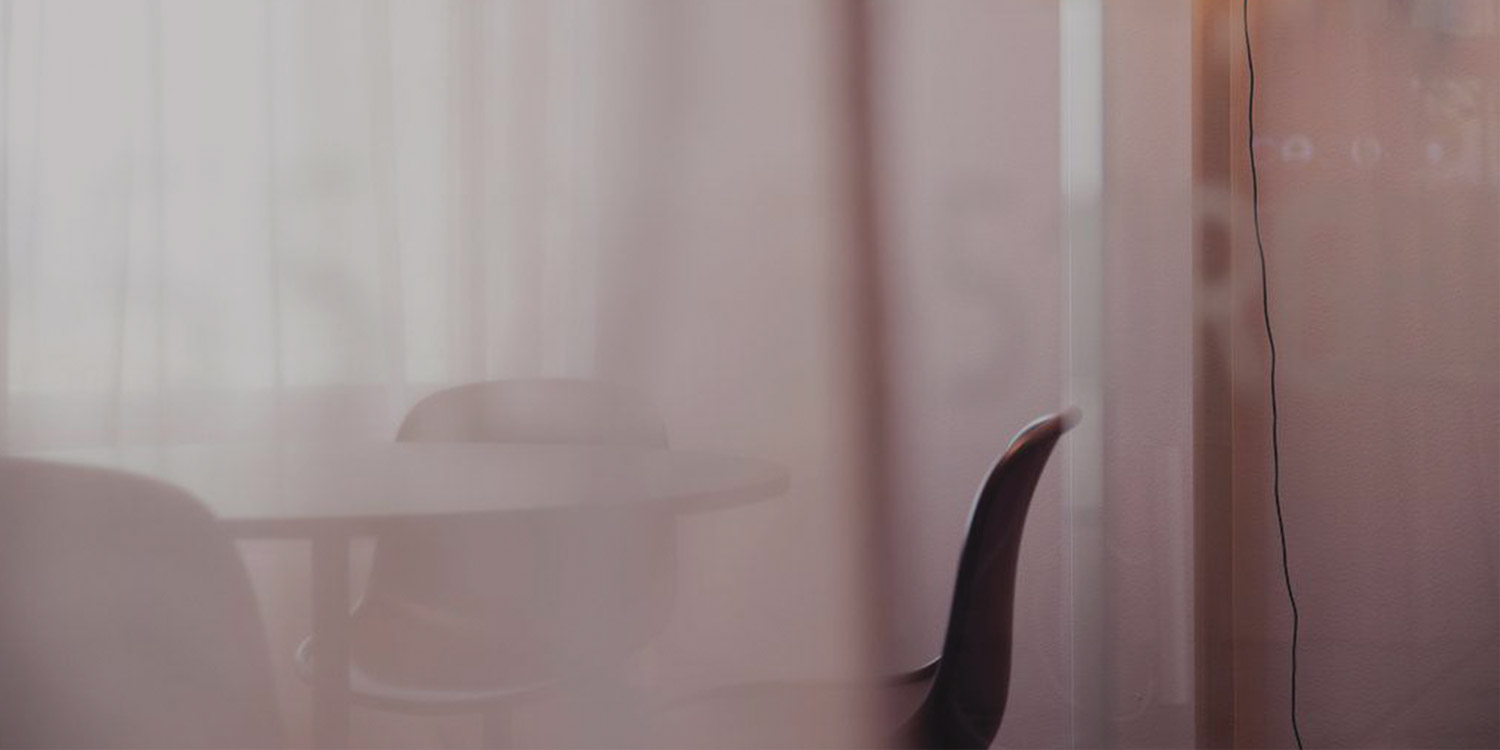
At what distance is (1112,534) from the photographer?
5.42ft

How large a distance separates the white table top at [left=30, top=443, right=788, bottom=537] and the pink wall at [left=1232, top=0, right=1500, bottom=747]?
112 cm

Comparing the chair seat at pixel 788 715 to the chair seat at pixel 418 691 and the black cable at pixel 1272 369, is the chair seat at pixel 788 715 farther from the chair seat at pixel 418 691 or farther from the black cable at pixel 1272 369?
the black cable at pixel 1272 369

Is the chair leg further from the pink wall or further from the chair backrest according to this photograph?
the pink wall

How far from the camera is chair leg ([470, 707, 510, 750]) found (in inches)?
41.7

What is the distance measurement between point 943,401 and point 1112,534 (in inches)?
17.2

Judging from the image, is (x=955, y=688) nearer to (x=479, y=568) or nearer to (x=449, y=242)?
(x=479, y=568)

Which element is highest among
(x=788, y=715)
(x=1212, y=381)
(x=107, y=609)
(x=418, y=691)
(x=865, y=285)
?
(x=865, y=285)

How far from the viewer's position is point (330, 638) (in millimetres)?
977

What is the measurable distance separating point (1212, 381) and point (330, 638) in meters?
1.37

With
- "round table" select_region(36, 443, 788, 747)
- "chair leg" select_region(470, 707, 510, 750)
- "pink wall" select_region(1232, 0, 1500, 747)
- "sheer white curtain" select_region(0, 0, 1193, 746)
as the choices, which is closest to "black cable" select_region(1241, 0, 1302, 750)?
"pink wall" select_region(1232, 0, 1500, 747)

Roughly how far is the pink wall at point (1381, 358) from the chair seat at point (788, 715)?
32.7 inches

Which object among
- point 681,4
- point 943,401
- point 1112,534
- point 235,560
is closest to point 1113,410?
point 1112,534

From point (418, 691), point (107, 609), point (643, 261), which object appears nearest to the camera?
point (107, 609)

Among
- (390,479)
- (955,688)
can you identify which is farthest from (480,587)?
(955,688)
